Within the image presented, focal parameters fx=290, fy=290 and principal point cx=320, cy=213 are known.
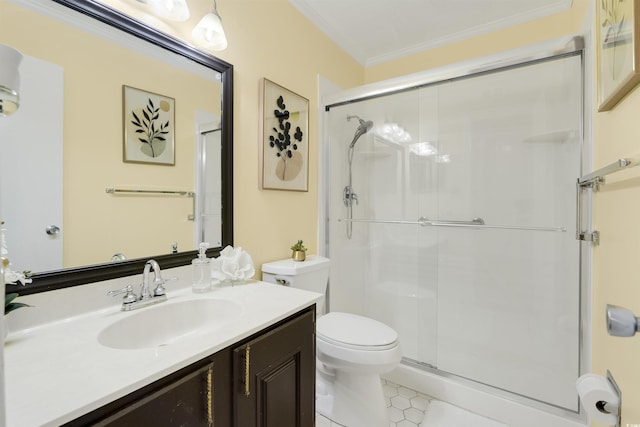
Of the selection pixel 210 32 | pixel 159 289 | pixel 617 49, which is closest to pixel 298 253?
pixel 159 289

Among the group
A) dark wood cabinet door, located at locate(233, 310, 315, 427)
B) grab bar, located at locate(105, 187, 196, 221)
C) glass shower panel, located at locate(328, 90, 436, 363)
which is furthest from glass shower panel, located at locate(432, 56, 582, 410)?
grab bar, located at locate(105, 187, 196, 221)

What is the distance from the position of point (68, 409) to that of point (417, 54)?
9.23 ft

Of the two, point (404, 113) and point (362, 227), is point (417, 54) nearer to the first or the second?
point (404, 113)

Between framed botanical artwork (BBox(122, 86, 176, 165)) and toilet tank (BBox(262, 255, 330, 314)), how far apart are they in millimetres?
721

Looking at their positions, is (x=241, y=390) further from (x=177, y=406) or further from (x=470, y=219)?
(x=470, y=219)

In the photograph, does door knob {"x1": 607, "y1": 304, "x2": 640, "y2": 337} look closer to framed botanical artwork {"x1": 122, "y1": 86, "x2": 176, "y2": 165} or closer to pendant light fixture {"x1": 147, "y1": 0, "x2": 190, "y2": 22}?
framed botanical artwork {"x1": 122, "y1": 86, "x2": 176, "y2": 165}

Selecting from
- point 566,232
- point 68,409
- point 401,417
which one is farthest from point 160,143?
point 566,232

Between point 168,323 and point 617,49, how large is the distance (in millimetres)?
1674

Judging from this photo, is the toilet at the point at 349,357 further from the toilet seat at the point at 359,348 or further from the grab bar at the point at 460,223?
the grab bar at the point at 460,223

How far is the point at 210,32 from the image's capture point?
48.9 inches

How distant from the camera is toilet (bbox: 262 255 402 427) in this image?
4.54 feet

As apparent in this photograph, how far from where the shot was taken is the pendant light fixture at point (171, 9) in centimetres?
111

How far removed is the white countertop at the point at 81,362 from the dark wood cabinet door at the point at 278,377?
64 mm

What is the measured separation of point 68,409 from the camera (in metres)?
0.52
